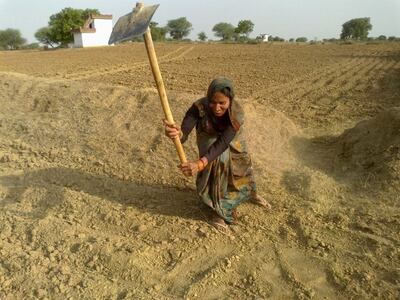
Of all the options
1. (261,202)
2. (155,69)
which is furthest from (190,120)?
(261,202)

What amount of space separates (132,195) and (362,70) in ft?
38.4

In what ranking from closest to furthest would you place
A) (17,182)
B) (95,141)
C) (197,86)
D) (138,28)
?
1. (138,28)
2. (17,182)
3. (95,141)
4. (197,86)

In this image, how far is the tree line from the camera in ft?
142

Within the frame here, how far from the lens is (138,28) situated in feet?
8.04

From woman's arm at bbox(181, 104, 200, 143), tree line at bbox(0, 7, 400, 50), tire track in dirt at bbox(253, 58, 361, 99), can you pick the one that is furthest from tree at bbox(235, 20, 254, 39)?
woman's arm at bbox(181, 104, 200, 143)

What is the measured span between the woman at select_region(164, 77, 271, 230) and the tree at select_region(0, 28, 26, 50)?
65.8 metres

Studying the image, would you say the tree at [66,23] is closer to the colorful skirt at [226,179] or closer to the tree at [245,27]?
the tree at [245,27]

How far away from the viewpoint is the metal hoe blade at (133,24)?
2428mm

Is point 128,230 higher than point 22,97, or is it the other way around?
point 22,97

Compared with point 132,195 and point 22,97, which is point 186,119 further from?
point 22,97

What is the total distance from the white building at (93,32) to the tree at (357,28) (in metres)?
36.9

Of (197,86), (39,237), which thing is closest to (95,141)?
(39,237)

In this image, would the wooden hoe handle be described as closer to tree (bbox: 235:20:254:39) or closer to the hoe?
the hoe

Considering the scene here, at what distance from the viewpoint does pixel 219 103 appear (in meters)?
2.62
